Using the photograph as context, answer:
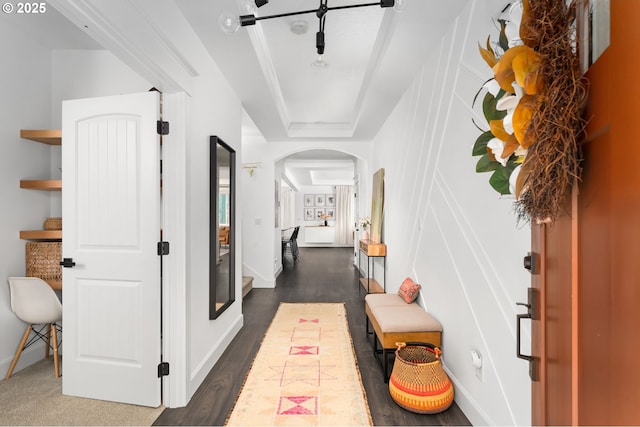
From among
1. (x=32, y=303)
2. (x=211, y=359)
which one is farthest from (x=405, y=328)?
(x=32, y=303)

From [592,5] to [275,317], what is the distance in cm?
387

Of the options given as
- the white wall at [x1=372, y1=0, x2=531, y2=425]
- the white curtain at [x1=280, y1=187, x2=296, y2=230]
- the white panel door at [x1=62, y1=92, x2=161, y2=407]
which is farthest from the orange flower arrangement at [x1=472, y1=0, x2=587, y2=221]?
the white curtain at [x1=280, y1=187, x2=296, y2=230]

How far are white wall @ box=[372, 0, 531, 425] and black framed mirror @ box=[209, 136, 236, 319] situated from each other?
1823 millimetres

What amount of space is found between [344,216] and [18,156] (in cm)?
1012

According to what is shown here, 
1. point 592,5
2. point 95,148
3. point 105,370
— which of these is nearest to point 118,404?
point 105,370

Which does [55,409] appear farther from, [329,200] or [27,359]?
[329,200]

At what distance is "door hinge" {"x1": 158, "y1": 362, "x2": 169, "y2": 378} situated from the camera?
2098 mm

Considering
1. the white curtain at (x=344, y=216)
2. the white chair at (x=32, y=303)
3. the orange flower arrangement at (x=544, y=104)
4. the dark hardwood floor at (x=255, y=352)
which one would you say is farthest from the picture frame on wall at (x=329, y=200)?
the orange flower arrangement at (x=544, y=104)

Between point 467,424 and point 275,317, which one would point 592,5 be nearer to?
point 467,424

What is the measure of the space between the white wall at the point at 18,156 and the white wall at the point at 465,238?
11.4ft

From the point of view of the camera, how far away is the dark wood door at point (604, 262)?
0.49 metres

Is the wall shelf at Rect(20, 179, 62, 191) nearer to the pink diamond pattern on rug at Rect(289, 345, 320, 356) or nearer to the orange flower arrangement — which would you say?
the pink diamond pattern on rug at Rect(289, 345, 320, 356)

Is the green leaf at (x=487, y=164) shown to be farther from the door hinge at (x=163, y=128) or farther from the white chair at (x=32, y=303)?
the white chair at (x=32, y=303)

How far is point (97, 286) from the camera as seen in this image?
2.16 meters
